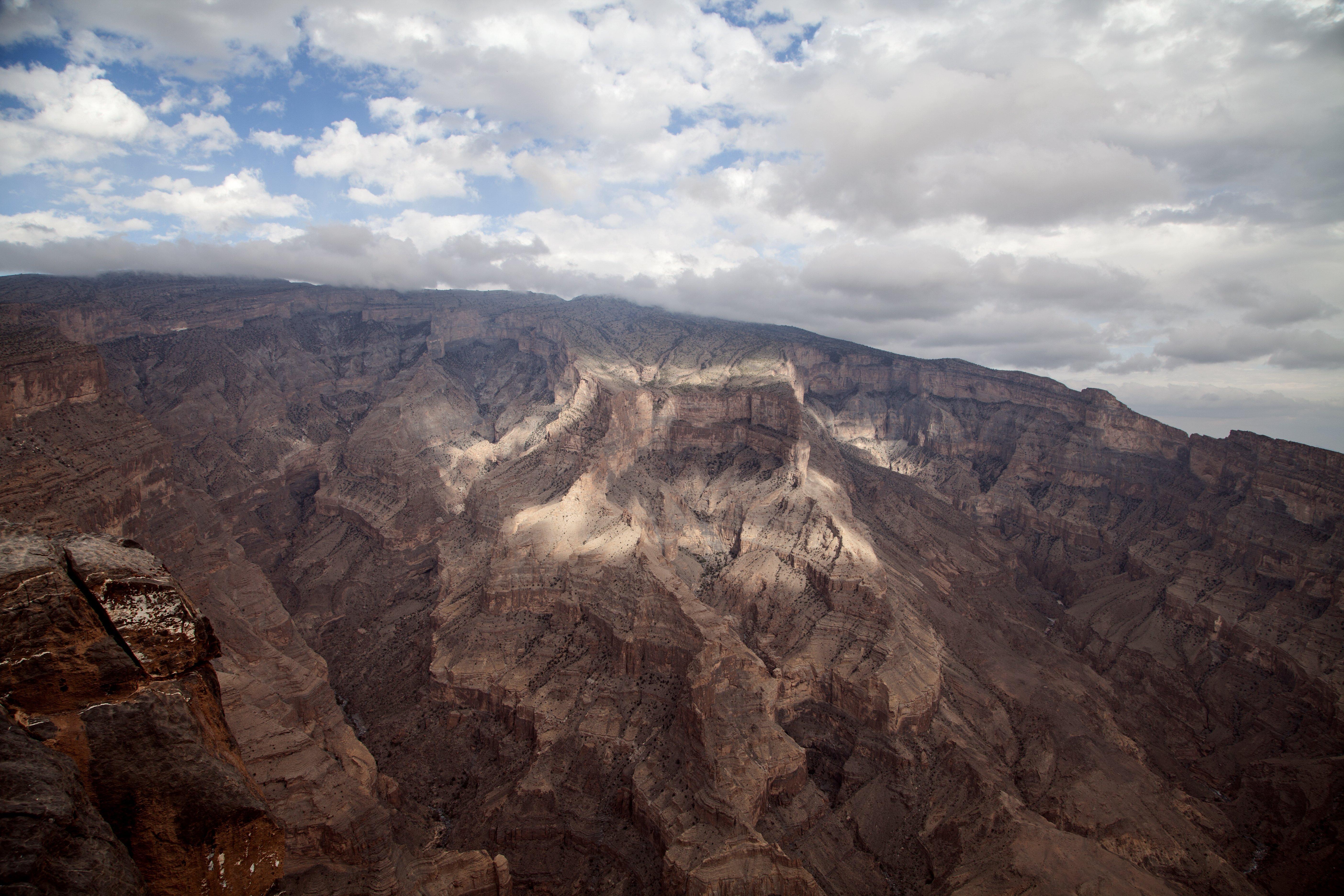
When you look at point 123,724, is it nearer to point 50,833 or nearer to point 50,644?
point 50,644

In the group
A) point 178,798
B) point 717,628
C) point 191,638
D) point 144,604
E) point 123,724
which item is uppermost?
point 144,604

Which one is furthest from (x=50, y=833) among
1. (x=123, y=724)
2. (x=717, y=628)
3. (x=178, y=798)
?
(x=717, y=628)

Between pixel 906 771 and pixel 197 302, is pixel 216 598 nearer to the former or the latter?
pixel 906 771

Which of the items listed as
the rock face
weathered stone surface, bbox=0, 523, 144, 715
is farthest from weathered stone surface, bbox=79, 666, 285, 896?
weathered stone surface, bbox=0, 523, 144, 715

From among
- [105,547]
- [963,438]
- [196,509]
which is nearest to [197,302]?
[196,509]

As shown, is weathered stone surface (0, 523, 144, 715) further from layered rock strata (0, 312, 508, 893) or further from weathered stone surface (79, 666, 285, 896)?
weathered stone surface (79, 666, 285, 896)

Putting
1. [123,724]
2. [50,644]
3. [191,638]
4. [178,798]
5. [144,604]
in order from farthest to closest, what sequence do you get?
[191,638] < [144,604] < [178,798] < [123,724] < [50,644]
